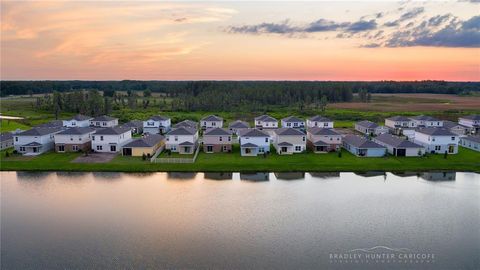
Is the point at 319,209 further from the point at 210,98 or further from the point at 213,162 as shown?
the point at 210,98

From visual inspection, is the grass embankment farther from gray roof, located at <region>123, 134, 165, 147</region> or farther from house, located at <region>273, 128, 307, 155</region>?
gray roof, located at <region>123, 134, 165, 147</region>

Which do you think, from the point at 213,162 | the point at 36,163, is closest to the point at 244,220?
the point at 213,162

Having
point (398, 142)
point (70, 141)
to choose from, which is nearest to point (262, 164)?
point (398, 142)

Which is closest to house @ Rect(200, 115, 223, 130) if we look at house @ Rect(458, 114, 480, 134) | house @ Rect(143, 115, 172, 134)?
house @ Rect(143, 115, 172, 134)

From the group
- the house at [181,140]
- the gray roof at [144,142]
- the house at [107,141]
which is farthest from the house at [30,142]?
the house at [181,140]

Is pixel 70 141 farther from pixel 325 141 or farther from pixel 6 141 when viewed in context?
pixel 325 141

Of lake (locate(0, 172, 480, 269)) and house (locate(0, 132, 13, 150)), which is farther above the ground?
house (locate(0, 132, 13, 150))

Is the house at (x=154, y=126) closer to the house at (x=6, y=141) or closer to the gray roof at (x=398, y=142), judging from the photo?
the house at (x=6, y=141)

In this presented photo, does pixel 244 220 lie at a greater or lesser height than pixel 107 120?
lesser
